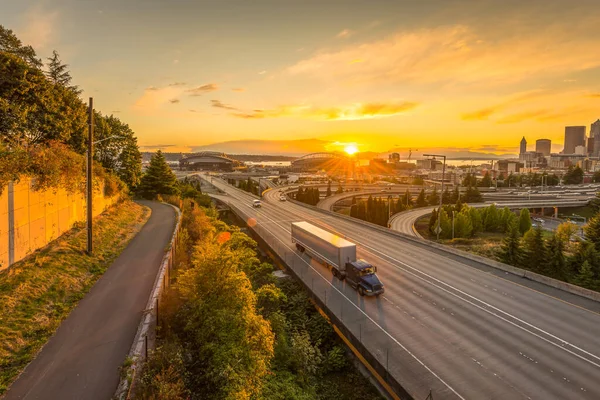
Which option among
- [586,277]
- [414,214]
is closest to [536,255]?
[586,277]

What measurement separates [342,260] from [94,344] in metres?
17.0

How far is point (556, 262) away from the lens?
107ft

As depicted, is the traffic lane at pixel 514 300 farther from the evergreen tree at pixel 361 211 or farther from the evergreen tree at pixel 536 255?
the evergreen tree at pixel 361 211

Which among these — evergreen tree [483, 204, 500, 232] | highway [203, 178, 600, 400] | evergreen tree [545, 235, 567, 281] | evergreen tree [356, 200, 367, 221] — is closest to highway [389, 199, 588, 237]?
evergreen tree [356, 200, 367, 221]

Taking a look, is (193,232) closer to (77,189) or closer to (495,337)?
(77,189)

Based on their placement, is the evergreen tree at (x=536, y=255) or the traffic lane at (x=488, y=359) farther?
the evergreen tree at (x=536, y=255)

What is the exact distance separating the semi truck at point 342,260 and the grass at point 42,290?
50.9 feet

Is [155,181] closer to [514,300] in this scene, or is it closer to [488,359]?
[514,300]

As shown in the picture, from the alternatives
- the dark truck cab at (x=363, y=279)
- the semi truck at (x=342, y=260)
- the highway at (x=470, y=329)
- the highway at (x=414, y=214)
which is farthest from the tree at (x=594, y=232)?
the dark truck cab at (x=363, y=279)

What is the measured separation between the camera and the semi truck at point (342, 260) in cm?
2291

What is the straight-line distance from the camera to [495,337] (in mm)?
17531

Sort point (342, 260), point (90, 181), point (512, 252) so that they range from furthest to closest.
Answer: point (512, 252) < point (342, 260) < point (90, 181)

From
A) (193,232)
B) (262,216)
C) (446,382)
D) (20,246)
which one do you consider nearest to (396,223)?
(262,216)

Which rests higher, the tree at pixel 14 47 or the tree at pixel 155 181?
the tree at pixel 14 47
